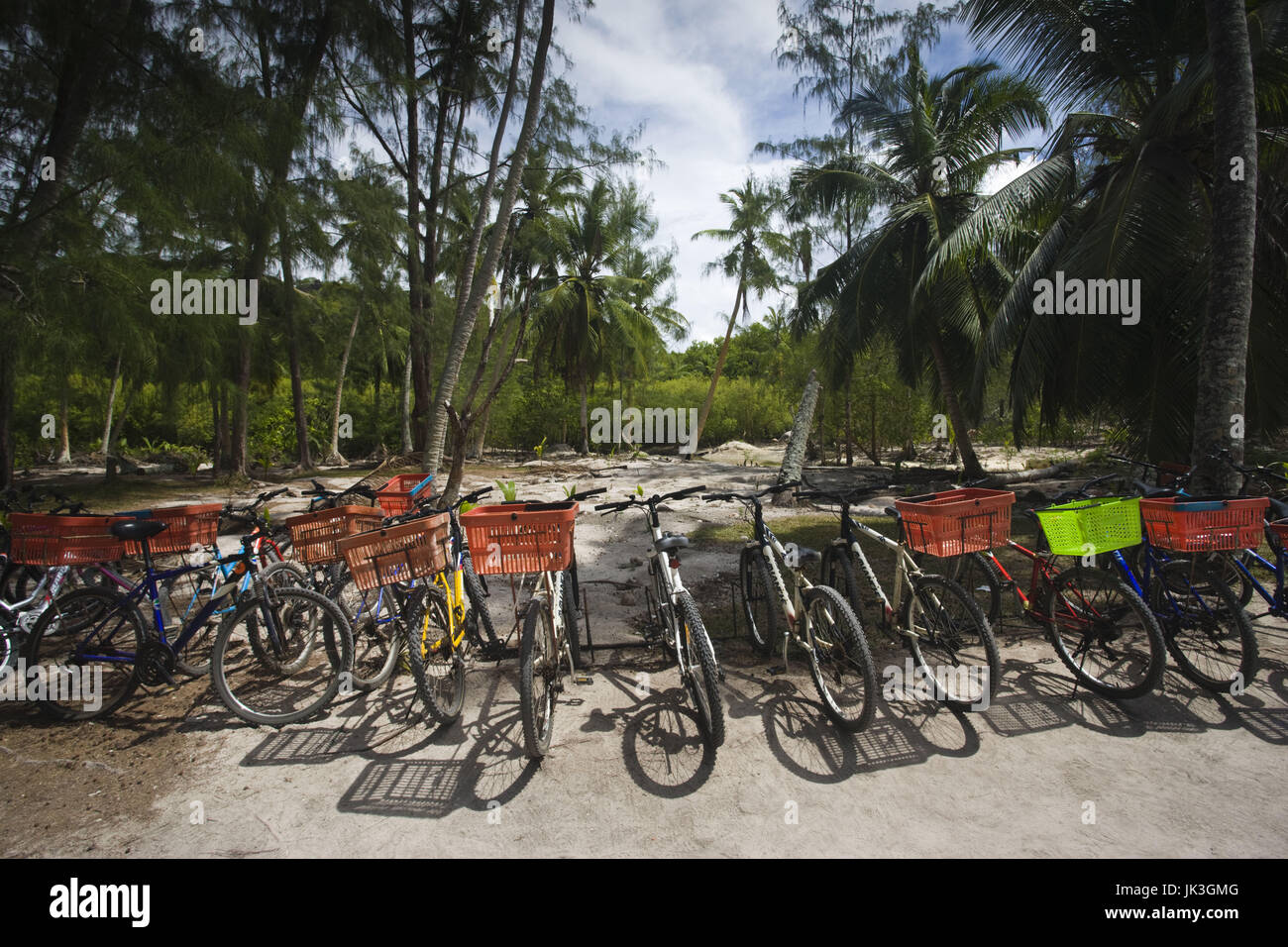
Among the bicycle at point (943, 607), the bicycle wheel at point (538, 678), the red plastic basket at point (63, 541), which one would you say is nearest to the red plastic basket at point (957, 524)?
the bicycle at point (943, 607)

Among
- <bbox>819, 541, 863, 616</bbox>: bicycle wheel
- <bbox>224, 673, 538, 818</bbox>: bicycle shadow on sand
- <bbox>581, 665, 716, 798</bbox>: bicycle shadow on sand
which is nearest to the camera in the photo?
<bbox>224, 673, 538, 818</bbox>: bicycle shadow on sand

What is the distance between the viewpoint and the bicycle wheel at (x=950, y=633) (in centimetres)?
321

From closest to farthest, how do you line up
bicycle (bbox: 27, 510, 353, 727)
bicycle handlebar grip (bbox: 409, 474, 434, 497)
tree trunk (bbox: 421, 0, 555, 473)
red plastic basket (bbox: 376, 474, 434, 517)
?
bicycle (bbox: 27, 510, 353, 727), red plastic basket (bbox: 376, 474, 434, 517), bicycle handlebar grip (bbox: 409, 474, 434, 497), tree trunk (bbox: 421, 0, 555, 473)

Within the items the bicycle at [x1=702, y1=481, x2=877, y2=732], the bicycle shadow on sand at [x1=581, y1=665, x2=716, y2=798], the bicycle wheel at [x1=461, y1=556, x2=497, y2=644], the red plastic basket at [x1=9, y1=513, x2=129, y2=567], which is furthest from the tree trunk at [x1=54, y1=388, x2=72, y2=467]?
the bicycle at [x1=702, y1=481, x2=877, y2=732]

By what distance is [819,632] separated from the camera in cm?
335

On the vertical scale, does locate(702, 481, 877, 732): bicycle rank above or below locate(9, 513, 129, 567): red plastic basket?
below

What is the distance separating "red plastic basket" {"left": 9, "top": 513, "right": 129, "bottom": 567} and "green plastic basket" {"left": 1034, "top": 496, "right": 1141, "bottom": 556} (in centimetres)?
512

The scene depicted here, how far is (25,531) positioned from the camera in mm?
3703

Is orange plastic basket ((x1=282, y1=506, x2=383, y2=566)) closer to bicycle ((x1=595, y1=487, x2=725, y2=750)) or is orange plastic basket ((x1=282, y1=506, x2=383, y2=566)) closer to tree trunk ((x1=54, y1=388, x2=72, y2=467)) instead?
bicycle ((x1=595, y1=487, x2=725, y2=750))

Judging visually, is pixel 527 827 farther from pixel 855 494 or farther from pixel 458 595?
pixel 855 494

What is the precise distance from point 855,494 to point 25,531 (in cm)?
485

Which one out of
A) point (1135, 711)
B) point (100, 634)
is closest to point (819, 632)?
point (1135, 711)

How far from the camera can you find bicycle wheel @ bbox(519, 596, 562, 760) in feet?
9.20

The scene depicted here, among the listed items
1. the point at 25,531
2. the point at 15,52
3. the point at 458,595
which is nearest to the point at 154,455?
the point at 15,52
